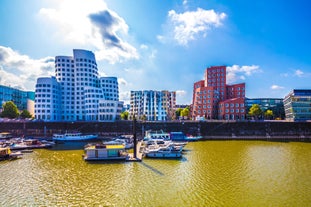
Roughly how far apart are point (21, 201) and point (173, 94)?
134 m

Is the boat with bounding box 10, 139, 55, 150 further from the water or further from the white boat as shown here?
the white boat

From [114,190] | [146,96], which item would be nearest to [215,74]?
[146,96]

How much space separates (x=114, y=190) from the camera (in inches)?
1101

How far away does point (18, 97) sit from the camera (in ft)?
512

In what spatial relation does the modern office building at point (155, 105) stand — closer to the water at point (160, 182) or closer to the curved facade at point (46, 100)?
the curved facade at point (46, 100)

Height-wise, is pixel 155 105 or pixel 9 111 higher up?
pixel 155 105

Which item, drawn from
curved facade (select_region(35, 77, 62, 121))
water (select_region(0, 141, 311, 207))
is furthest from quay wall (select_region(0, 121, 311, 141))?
water (select_region(0, 141, 311, 207))

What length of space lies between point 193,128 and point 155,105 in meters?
49.1

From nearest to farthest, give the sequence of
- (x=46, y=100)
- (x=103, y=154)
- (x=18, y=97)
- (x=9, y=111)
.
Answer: (x=103, y=154)
(x=9, y=111)
(x=46, y=100)
(x=18, y=97)

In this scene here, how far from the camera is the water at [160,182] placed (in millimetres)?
24672

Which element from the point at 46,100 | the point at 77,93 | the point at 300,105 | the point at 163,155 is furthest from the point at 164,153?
the point at 77,93

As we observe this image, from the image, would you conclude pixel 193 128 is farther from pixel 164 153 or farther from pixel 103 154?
pixel 103 154

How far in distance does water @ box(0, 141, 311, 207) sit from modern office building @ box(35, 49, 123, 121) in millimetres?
74849

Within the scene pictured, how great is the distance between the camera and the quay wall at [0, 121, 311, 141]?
8688 cm
